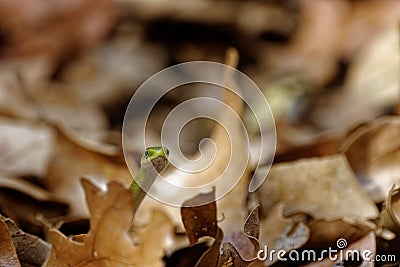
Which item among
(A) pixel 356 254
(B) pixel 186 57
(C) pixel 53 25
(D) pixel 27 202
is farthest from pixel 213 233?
(C) pixel 53 25

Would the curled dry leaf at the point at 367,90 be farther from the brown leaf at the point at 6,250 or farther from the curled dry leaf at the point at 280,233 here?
the brown leaf at the point at 6,250

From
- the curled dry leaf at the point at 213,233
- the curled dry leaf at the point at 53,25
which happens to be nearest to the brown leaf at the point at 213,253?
the curled dry leaf at the point at 213,233

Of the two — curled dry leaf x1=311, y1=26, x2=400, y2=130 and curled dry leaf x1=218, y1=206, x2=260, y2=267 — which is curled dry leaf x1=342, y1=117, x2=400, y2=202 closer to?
curled dry leaf x1=218, y1=206, x2=260, y2=267

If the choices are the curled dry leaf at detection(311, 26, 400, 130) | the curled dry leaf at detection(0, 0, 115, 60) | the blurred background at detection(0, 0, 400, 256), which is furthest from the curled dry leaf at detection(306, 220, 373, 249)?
the curled dry leaf at detection(0, 0, 115, 60)

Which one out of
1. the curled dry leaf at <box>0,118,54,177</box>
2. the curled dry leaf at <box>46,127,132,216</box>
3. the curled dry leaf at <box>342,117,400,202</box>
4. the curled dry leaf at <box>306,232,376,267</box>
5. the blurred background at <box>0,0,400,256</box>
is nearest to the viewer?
the curled dry leaf at <box>306,232,376,267</box>

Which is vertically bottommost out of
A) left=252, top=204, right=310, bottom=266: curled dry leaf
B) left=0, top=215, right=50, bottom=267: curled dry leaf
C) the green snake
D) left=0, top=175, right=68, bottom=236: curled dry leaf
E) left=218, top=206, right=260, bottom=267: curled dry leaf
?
left=0, top=175, right=68, bottom=236: curled dry leaf

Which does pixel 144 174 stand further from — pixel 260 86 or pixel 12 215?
pixel 260 86

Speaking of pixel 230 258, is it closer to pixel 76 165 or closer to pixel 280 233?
pixel 280 233

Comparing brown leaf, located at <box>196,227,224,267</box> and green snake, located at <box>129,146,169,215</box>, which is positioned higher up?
green snake, located at <box>129,146,169,215</box>
